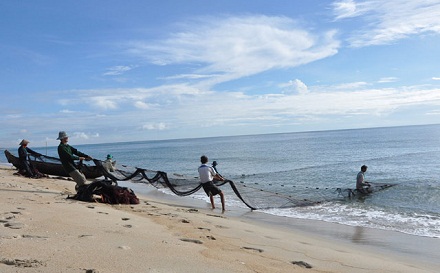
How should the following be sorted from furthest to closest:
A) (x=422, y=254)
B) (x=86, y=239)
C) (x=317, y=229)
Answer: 1. (x=317, y=229)
2. (x=422, y=254)
3. (x=86, y=239)

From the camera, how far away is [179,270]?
380 centimetres

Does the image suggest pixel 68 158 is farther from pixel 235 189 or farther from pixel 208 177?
pixel 235 189

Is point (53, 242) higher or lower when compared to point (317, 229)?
higher

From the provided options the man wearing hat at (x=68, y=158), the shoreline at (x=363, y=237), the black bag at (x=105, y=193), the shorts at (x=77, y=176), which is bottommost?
the shoreline at (x=363, y=237)

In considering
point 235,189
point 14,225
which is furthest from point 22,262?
point 235,189

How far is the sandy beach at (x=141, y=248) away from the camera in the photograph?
3738 mm

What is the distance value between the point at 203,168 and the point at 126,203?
2628mm

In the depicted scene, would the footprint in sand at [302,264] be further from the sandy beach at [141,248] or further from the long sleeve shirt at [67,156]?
the long sleeve shirt at [67,156]

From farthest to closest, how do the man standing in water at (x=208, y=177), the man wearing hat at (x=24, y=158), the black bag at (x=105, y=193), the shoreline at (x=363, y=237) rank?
the man wearing hat at (x=24, y=158)
the man standing in water at (x=208, y=177)
the black bag at (x=105, y=193)
the shoreline at (x=363, y=237)

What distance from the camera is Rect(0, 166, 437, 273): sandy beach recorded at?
3.74 meters

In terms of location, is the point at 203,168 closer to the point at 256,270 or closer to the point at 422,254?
the point at 422,254

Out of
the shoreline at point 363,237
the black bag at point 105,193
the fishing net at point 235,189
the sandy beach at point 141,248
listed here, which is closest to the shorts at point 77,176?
the black bag at point 105,193

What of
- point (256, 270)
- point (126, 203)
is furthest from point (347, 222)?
point (256, 270)

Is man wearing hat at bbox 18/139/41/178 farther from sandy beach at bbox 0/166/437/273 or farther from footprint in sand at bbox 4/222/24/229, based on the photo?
footprint in sand at bbox 4/222/24/229
